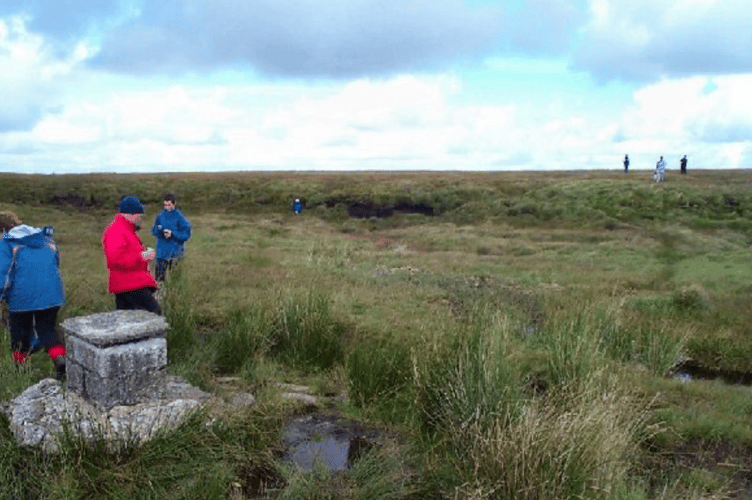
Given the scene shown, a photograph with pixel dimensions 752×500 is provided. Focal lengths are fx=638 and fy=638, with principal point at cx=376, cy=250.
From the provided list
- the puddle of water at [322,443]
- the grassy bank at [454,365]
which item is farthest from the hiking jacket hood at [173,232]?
the puddle of water at [322,443]

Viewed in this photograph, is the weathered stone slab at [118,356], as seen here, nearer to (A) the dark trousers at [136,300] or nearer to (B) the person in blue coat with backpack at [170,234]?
(A) the dark trousers at [136,300]

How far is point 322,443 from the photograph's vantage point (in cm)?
617

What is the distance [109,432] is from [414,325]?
5.72 m

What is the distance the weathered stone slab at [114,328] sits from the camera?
217 inches

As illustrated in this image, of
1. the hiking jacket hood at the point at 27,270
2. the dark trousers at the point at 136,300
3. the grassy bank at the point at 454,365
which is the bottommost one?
the grassy bank at the point at 454,365

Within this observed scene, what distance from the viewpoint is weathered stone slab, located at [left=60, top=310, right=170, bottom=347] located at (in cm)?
552

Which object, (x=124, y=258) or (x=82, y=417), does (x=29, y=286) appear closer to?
(x=124, y=258)

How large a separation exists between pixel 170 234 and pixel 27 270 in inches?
147

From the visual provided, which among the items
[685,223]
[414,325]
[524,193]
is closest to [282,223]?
[524,193]

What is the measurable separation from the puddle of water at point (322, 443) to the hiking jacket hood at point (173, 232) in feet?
16.6

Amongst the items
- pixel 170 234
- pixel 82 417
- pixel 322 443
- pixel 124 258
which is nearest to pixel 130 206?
pixel 124 258

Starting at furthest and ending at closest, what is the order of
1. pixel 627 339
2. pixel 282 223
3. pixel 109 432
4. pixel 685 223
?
pixel 282 223
pixel 685 223
pixel 627 339
pixel 109 432

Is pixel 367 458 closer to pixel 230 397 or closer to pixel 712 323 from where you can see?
pixel 230 397

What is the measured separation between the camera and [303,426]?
6566 millimetres
